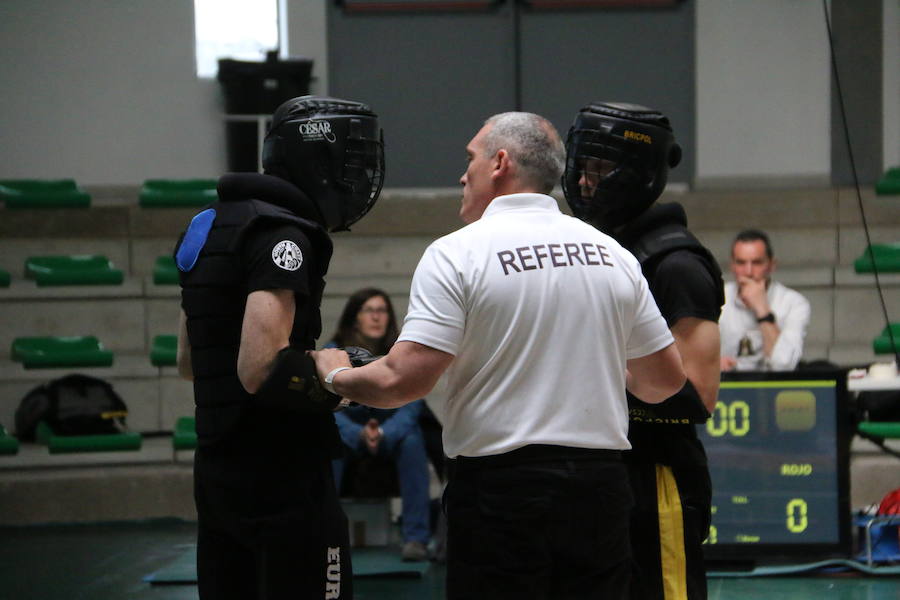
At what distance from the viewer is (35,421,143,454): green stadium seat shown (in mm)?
7195

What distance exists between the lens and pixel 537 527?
2.52m

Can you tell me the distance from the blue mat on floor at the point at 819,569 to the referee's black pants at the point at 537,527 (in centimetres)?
335

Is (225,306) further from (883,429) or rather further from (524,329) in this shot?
(883,429)

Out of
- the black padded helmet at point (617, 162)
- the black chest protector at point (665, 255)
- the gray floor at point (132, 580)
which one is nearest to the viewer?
the black chest protector at point (665, 255)

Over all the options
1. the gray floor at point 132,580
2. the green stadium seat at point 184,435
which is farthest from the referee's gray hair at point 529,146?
the green stadium seat at point 184,435

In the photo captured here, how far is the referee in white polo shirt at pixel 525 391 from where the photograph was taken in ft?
8.29

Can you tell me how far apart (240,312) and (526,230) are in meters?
0.73

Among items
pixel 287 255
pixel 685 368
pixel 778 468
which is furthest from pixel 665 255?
pixel 778 468

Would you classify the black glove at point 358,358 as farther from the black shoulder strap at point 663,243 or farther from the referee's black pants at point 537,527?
the black shoulder strap at point 663,243

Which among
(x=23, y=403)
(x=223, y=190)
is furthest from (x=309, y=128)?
(x=23, y=403)

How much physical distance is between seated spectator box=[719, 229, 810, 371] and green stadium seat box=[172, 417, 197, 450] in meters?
3.11

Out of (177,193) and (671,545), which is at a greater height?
(177,193)

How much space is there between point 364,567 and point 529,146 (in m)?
3.70

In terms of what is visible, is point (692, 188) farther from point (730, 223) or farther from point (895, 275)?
point (895, 275)
